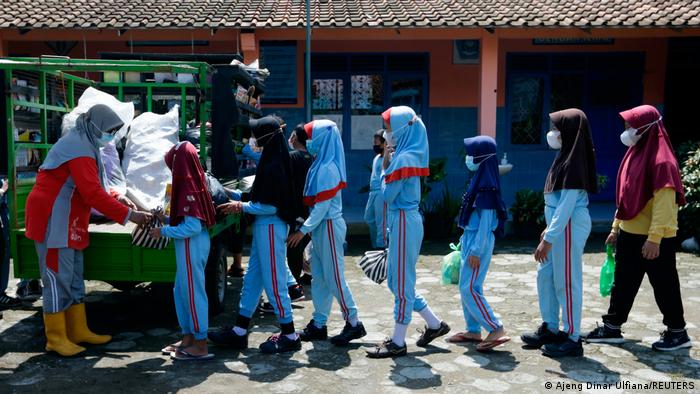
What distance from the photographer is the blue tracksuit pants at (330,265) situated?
16.8 feet

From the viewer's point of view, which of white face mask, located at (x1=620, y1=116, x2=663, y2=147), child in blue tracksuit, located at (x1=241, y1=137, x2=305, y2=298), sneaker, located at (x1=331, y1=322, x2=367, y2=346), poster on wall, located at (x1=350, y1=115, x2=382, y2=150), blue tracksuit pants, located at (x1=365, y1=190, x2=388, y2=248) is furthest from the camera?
poster on wall, located at (x1=350, y1=115, x2=382, y2=150)

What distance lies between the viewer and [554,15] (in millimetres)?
11273

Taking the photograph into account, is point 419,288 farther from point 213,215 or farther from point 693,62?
point 693,62

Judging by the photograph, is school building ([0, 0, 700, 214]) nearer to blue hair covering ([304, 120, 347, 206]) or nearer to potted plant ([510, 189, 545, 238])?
potted plant ([510, 189, 545, 238])

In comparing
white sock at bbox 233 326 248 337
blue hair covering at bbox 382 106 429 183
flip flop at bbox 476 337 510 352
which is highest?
blue hair covering at bbox 382 106 429 183

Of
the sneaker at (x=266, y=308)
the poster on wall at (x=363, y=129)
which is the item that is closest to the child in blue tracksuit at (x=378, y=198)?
the sneaker at (x=266, y=308)

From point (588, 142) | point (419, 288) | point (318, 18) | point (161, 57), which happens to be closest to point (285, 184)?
point (588, 142)

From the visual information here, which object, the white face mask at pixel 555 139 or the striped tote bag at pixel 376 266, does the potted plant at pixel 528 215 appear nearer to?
the white face mask at pixel 555 139

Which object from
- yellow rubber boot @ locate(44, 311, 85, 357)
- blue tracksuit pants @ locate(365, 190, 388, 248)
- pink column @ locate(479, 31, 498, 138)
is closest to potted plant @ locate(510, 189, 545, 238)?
pink column @ locate(479, 31, 498, 138)

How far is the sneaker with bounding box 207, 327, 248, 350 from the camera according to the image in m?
5.09

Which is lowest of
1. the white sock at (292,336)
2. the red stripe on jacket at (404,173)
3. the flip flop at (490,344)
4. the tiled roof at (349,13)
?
the flip flop at (490,344)

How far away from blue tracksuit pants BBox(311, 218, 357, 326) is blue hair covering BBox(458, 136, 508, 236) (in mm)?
945

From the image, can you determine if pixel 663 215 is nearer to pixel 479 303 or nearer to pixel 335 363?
pixel 479 303

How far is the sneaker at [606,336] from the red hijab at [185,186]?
3.09 meters
